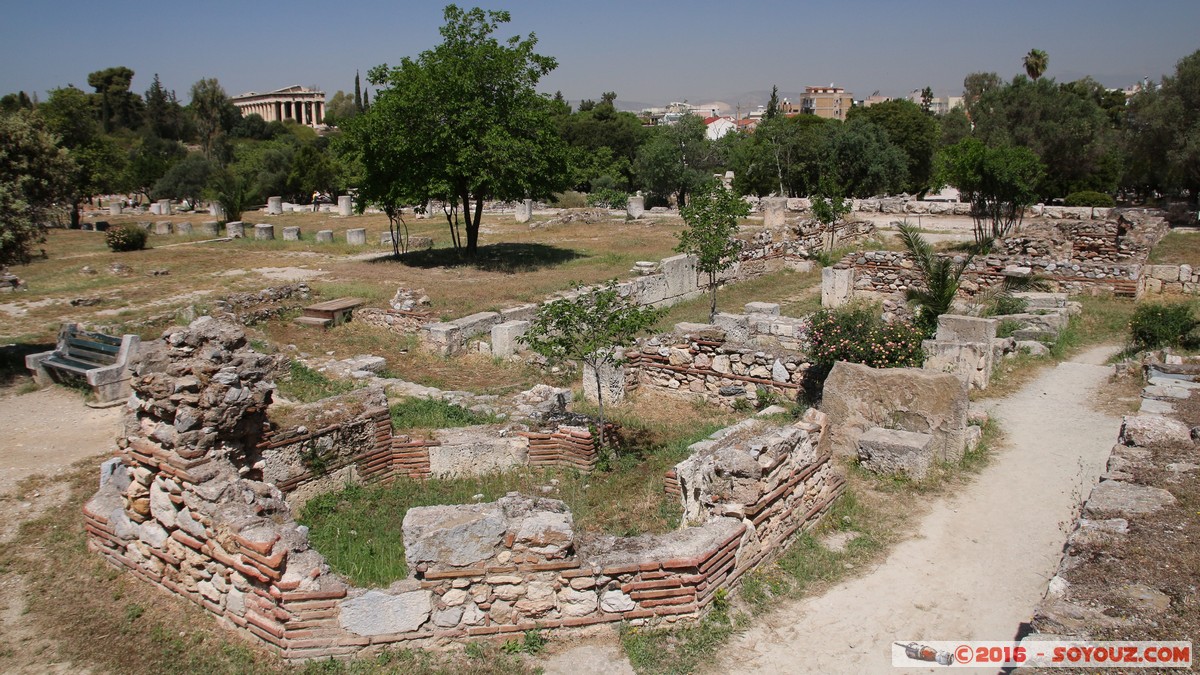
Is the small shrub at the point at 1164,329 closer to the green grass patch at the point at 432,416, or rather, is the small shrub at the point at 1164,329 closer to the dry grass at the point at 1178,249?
the dry grass at the point at 1178,249

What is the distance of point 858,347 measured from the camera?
11.1m

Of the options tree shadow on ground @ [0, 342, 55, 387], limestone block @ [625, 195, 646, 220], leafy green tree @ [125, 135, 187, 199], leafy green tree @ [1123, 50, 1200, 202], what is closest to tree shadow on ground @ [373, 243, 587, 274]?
limestone block @ [625, 195, 646, 220]

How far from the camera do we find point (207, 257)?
29484mm

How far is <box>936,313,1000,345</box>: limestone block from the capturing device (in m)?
13.4

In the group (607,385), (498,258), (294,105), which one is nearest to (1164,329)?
(607,385)

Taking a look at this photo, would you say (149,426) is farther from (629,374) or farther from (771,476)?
(629,374)

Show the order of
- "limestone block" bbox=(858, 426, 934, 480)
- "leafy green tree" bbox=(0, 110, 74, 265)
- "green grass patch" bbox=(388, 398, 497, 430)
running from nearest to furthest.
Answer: "limestone block" bbox=(858, 426, 934, 480) < "green grass patch" bbox=(388, 398, 497, 430) < "leafy green tree" bbox=(0, 110, 74, 265)

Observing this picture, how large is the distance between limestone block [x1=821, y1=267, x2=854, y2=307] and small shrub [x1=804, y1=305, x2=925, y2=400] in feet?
26.6

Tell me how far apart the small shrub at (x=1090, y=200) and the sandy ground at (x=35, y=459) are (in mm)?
43873

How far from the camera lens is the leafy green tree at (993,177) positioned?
25125 millimetres

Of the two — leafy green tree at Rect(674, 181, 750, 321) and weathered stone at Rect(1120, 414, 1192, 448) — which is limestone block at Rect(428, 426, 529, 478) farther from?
leafy green tree at Rect(674, 181, 750, 321)

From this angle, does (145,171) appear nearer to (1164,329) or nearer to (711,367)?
(711,367)

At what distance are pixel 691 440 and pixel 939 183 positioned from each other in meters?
24.2

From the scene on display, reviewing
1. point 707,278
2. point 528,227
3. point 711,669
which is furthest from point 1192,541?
point 528,227
